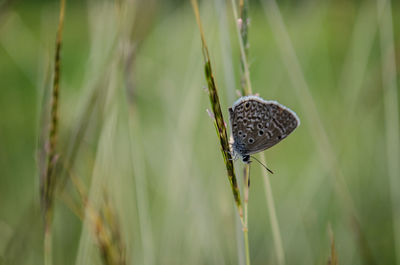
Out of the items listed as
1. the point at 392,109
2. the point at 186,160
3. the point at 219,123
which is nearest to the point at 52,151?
the point at 219,123

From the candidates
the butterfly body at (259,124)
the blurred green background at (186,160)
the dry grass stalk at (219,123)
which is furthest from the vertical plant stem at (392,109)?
the dry grass stalk at (219,123)

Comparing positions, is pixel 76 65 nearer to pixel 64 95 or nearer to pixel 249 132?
pixel 64 95

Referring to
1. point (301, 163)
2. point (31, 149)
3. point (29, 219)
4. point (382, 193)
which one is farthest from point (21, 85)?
point (382, 193)

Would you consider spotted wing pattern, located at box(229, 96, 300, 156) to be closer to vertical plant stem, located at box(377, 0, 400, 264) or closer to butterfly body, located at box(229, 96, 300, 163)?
butterfly body, located at box(229, 96, 300, 163)

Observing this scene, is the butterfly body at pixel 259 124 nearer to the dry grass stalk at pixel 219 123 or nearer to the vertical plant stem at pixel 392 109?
the dry grass stalk at pixel 219 123

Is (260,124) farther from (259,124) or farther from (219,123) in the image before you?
(219,123)

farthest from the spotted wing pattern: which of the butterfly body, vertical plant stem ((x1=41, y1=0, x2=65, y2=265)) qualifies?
vertical plant stem ((x1=41, y1=0, x2=65, y2=265))
